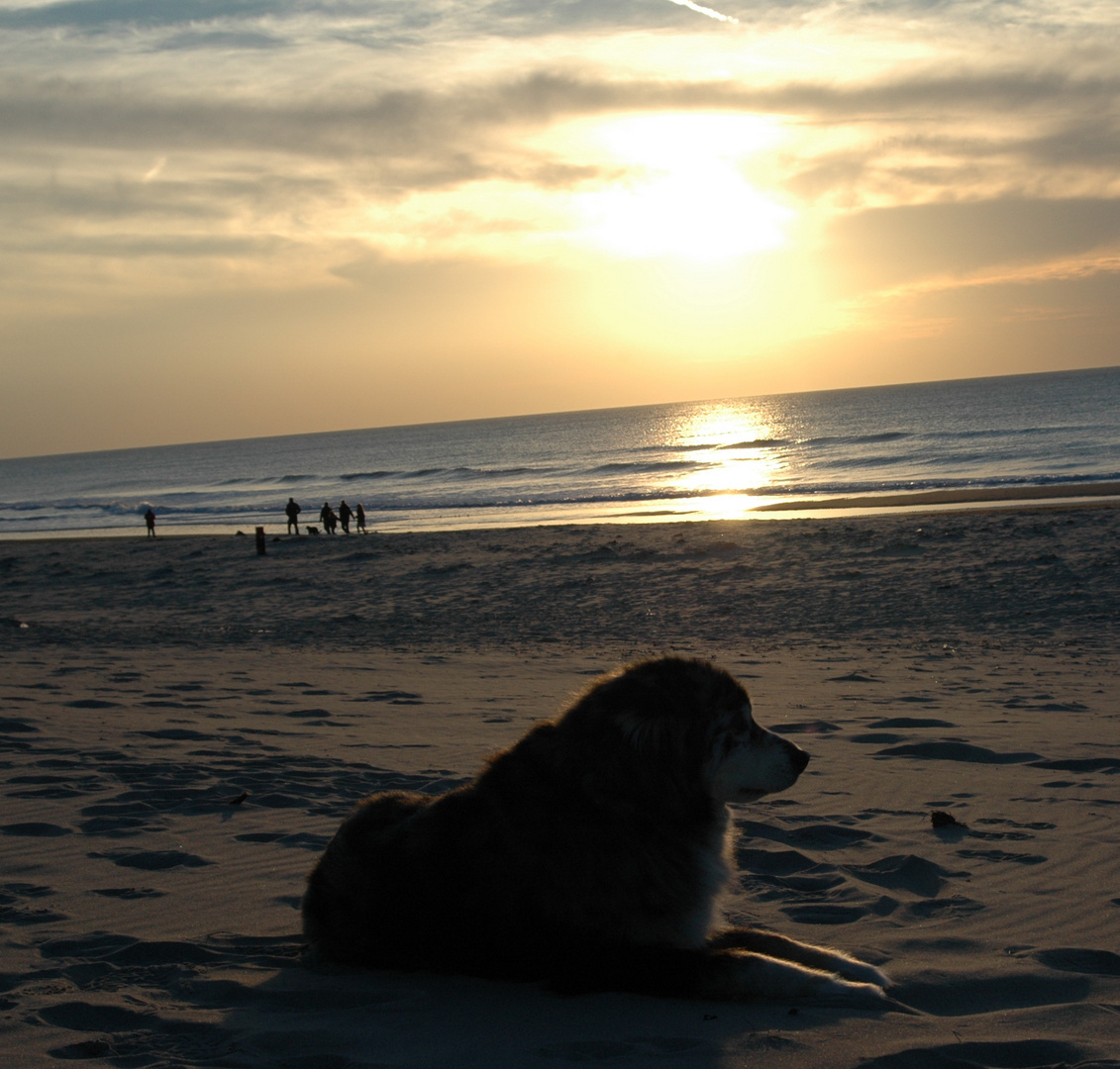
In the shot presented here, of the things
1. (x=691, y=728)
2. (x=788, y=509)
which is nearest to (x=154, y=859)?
(x=691, y=728)

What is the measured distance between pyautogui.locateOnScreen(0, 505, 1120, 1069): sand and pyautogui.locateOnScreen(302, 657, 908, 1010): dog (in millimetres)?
107

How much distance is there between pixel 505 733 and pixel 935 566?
10.9m

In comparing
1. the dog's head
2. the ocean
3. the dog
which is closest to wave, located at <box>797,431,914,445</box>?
the ocean

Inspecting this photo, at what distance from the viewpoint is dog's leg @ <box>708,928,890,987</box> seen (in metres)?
3.33

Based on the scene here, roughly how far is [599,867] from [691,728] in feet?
1.77

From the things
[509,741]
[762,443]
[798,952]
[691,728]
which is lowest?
[509,741]

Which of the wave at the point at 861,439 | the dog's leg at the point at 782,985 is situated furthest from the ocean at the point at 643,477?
the dog's leg at the point at 782,985

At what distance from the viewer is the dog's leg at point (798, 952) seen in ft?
10.9

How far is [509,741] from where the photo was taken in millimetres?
7047

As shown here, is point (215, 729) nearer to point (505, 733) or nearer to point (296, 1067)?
point (505, 733)

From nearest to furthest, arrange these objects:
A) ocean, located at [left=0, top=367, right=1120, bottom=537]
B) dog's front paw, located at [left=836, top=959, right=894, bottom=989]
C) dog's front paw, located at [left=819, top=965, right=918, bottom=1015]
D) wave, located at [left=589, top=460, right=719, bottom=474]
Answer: dog's front paw, located at [left=819, top=965, right=918, bottom=1015] < dog's front paw, located at [left=836, top=959, right=894, bottom=989] < ocean, located at [left=0, top=367, right=1120, bottom=537] < wave, located at [left=589, top=460, right=719, bottom=474]

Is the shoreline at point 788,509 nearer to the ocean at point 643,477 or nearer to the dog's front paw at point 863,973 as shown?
the ocean at point 643,477

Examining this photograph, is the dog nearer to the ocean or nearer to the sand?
the sand

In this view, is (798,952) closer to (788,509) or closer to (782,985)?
(782,985)
